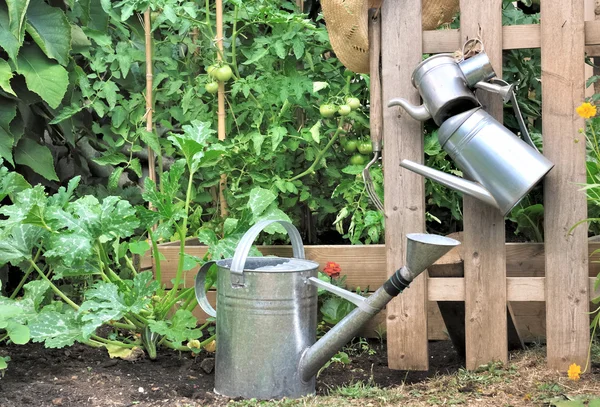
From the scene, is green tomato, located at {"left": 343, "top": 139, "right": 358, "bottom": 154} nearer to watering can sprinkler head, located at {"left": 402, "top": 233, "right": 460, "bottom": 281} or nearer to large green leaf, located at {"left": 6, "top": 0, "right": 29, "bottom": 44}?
watering can sprinkler head, located at {"left": 402, "top": 233, "right": 460, "bottom": 281}

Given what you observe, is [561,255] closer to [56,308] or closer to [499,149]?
[499,149]

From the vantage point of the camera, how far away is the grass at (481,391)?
6.61ft

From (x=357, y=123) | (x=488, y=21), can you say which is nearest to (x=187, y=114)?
(x=357, y=123)

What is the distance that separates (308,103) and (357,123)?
0.22 meters

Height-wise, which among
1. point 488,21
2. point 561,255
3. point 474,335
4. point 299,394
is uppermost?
point 488,21

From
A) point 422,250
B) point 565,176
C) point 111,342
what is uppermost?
point 565,176

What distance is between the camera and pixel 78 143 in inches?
140

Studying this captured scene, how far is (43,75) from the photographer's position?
2.79 metres

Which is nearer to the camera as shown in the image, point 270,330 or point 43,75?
point 270,330

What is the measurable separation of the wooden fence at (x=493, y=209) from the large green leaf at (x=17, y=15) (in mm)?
1247

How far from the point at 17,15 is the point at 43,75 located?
248mm

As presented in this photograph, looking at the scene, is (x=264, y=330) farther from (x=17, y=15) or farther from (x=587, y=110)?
(x=17, y=15)

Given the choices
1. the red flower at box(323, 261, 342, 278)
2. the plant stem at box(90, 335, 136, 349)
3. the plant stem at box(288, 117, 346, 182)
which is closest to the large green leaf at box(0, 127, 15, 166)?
the plant stem at box(90, 335, 136, 349)

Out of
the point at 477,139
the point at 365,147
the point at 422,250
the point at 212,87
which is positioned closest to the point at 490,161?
the point at 477,139
